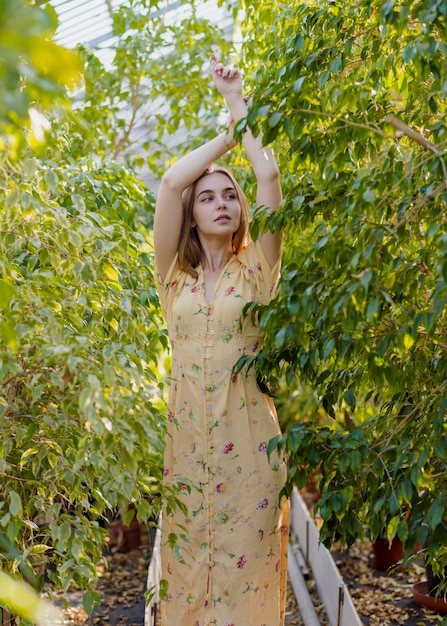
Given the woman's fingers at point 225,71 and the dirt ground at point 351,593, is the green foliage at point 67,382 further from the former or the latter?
the dirt ground at point 351,593

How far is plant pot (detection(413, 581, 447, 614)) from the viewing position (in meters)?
4.04

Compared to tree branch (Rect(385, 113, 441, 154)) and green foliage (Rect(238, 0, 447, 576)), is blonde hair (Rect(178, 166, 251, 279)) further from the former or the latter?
tree branch (Rect(385, 113, 441, 154))

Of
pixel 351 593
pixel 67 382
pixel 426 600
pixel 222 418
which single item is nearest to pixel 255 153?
pixel 222 418

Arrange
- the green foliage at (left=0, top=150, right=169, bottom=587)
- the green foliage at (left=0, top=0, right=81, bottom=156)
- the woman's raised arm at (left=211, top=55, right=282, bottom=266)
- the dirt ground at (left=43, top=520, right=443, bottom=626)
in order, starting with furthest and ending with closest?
1. the dirt ground at (left=43, top=520, right=443, bottom=626)
2. the woman's raised arm at (left=211, top=55, right=282, bottom=266)
3. the green foliage at (left=0, top=150, right=169, bottom=587)
4. the green foliage at (left=0, top=0, right=81, bottom=156)

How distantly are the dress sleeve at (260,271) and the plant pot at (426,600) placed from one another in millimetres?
1993

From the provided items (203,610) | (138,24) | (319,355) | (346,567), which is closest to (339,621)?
(203,610)

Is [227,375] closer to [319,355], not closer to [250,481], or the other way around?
[250,481]

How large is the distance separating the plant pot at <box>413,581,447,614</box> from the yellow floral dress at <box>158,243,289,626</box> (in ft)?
5.16

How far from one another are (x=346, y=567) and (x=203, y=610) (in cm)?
245

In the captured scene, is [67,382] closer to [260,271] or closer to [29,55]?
[260,271]

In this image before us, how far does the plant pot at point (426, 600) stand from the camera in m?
4.04

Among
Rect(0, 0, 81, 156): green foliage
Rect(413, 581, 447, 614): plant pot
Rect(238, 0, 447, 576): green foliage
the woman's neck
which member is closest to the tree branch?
Rect(238, 0, 447, 576): green foliage

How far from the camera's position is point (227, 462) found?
2.70m

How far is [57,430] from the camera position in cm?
225
